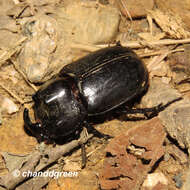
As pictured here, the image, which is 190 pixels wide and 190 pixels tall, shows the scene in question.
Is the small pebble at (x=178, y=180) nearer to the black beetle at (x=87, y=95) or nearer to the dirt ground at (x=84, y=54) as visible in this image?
the dirt ground at (x=84, y=54)

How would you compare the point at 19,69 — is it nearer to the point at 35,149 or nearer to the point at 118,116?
the point at 35,149

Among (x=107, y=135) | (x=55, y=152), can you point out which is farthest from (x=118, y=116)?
(x=55, y=152)

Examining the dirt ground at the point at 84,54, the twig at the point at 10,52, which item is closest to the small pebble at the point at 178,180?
the dirt ground at the point at 84,54

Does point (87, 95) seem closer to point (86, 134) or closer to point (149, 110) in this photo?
point (86, 134)

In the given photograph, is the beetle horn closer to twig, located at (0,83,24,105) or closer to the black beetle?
the black beetle

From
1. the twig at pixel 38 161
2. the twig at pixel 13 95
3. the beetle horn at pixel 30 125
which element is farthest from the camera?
the twig at pixel 13 95

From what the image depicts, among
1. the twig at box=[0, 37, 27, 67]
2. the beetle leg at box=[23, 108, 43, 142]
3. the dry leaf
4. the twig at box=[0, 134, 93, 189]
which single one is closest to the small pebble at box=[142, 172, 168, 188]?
the twig at box=[0, 134, 93, 189]

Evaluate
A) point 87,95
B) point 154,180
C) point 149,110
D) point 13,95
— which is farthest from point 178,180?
point 13,95
